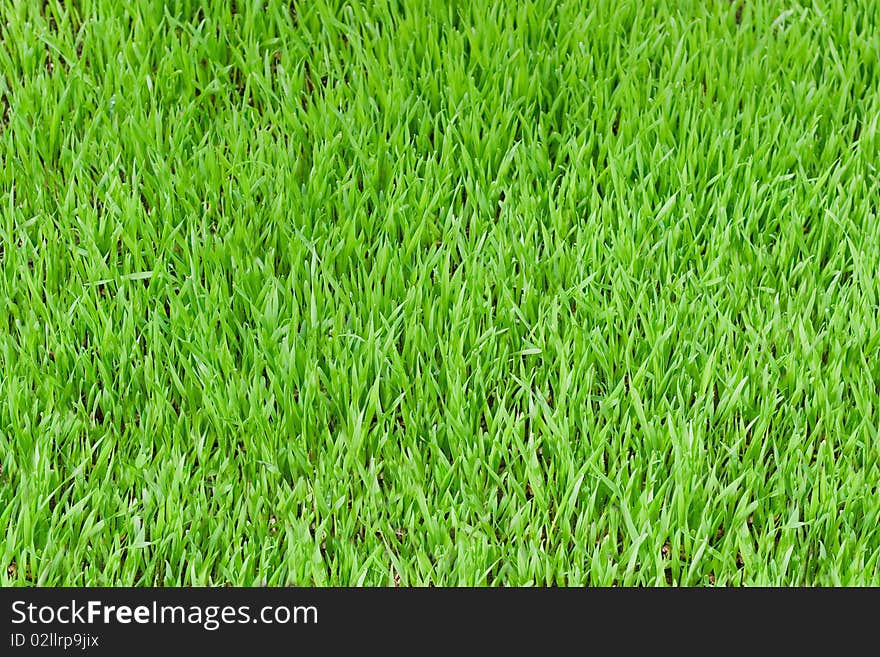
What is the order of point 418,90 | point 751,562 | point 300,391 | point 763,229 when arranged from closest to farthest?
point 751,562
point 300,391
point 763,229
point 418,90

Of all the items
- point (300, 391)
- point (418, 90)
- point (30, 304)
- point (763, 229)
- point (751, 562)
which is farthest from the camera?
point (418, 90)

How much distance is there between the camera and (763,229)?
2.57m

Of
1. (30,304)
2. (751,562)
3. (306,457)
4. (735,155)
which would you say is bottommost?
(751,562)

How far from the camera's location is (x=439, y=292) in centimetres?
244

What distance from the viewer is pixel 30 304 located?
7.77 feet

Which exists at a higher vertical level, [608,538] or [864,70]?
[864,70]

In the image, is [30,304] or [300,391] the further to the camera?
[30,304]

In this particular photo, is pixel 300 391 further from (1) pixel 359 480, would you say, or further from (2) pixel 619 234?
(2) pixel 619 234

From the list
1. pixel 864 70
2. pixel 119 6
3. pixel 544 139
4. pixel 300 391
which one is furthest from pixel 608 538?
pixel 119 6

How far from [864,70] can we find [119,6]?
2247mm

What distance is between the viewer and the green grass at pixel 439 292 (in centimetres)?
206

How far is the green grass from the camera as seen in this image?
2.06 meters

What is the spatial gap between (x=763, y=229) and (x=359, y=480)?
1251 mm

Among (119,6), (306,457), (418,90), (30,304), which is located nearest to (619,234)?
(418,90)
